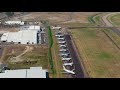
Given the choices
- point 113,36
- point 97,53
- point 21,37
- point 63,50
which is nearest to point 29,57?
point 63,50

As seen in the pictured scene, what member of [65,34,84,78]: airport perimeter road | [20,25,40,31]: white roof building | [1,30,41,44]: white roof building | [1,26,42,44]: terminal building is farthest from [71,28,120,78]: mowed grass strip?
[20,25,40,31]: white roof building

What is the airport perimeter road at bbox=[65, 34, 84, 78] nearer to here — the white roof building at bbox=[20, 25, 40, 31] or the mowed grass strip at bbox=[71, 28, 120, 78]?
the mowed grass strip at bbox=[71, 28, 120, 78]

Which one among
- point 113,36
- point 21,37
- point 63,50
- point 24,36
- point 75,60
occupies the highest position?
point 24,36

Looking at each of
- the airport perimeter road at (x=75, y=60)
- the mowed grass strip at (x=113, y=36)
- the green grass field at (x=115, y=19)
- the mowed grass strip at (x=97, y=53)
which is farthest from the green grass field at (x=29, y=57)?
the green grass field at (x=115, y=19)

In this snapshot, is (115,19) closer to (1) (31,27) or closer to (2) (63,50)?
(1) (31,27)
